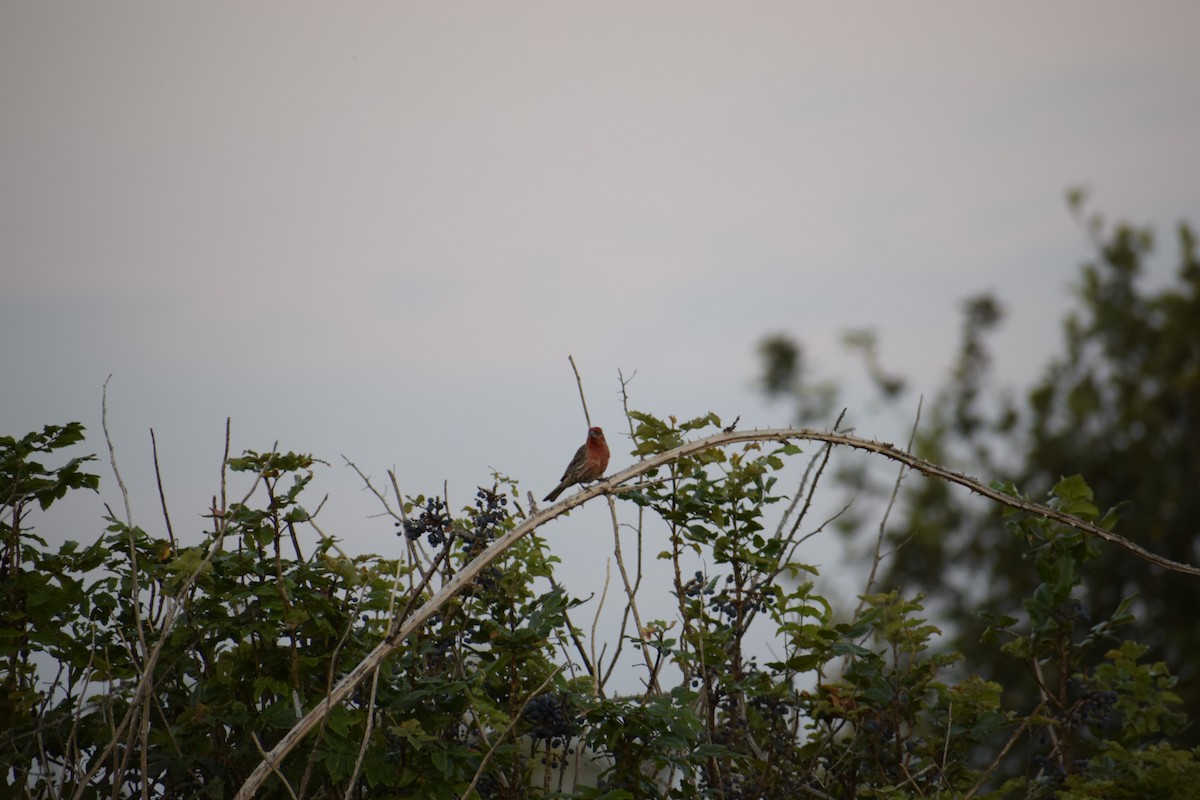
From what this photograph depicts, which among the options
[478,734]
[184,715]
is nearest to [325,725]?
[184,715]

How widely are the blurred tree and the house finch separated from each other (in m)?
7.77

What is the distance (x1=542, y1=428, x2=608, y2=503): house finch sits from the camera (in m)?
6.12

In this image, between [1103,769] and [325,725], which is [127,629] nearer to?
[325,725]

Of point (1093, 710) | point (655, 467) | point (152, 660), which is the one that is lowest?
point (152, 660)

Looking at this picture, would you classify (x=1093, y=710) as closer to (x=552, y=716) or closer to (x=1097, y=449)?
(x=552, y=716)

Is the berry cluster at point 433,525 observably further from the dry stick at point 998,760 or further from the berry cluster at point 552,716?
the dry stick at point 998,760

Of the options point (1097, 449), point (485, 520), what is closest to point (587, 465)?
point (485, 520)

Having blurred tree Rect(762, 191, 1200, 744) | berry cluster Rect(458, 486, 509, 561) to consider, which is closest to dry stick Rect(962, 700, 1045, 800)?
berry cluster Rect(458, 486, 509, 561)

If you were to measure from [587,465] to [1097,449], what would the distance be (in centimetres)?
1127

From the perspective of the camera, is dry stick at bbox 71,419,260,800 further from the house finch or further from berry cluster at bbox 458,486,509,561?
the house finch

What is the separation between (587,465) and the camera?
6176 millimetres

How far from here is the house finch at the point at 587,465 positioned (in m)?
6.12

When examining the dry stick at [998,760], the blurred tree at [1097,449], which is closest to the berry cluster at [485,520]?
the dry stick at [998,760]

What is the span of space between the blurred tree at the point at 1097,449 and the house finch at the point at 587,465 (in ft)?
25.5
